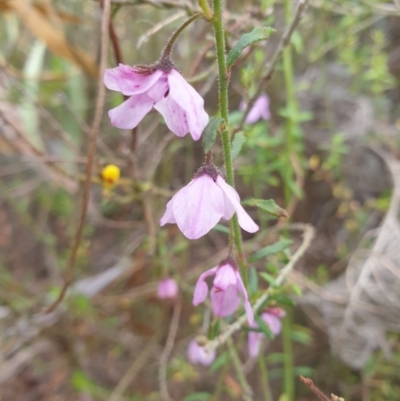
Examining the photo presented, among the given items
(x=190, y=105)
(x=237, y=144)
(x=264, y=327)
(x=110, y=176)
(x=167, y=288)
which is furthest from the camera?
(x=167, y=288)

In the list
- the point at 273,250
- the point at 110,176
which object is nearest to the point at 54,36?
the point at 110,176

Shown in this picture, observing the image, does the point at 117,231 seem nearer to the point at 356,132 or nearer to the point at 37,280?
the point at 37,280

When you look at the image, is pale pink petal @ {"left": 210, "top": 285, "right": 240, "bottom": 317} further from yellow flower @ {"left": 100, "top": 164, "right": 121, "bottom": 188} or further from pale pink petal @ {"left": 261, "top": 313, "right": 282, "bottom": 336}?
yellow flower @ {"left": 100, "top": 164, "right": 121, "bottom": 188}

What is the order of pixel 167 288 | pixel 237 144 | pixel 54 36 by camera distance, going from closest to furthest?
pixel 237 144 → pixel 167 288 → pixel 54 36

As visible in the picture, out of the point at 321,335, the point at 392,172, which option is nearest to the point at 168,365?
the point at 321,335

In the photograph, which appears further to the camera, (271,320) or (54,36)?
(54,36)

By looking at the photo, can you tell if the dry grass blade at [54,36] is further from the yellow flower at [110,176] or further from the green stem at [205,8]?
the green stem at [205,8]

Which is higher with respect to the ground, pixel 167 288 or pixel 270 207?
pixel 270 207

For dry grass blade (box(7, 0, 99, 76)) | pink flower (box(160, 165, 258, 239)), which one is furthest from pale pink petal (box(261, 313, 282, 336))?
dry grass blade (box(7, 0, 99, 76))

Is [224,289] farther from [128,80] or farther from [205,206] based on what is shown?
[128,80]
